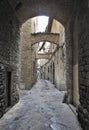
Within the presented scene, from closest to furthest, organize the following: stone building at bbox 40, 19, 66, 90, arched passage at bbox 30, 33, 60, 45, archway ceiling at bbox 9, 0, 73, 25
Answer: archway ceiling at bbox 9, 0, 73, 25 → stone building at bbox 40, 19, 66, 90 → arched passage at bbox 30, 33, 60, 45

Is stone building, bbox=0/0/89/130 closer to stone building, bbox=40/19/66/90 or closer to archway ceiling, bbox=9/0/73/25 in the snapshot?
Answer: archway ceiling, bbox=9/0/73/25

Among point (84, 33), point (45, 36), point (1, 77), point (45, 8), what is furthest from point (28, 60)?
point (84, 33)

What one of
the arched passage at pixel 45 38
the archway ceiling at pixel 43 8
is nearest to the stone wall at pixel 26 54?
the arched passage at pixel 45 38

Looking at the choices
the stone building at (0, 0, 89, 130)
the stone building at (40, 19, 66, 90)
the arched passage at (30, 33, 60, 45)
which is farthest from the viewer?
the arched passage at (30, 33, 60, 45)

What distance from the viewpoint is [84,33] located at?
4.32m

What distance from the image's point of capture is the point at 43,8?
7.57m

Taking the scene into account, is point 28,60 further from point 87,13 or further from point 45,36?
point 87,13

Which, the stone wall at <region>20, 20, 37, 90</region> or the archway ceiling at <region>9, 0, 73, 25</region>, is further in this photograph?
the stone wall at <region>20, 20, 37, 90</region>

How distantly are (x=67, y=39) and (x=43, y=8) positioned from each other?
1521 mm

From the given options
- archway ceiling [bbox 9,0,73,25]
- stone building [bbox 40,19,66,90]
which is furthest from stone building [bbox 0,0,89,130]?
stone building [bbox 40,19,66,90]

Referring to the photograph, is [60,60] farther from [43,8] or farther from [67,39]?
[43,8]

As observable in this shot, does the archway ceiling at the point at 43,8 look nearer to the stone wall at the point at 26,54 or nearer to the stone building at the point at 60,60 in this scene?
the stone building at the point at 60,60

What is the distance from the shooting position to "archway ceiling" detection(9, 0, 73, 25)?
6.66 meters

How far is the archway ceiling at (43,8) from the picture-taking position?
666cm
